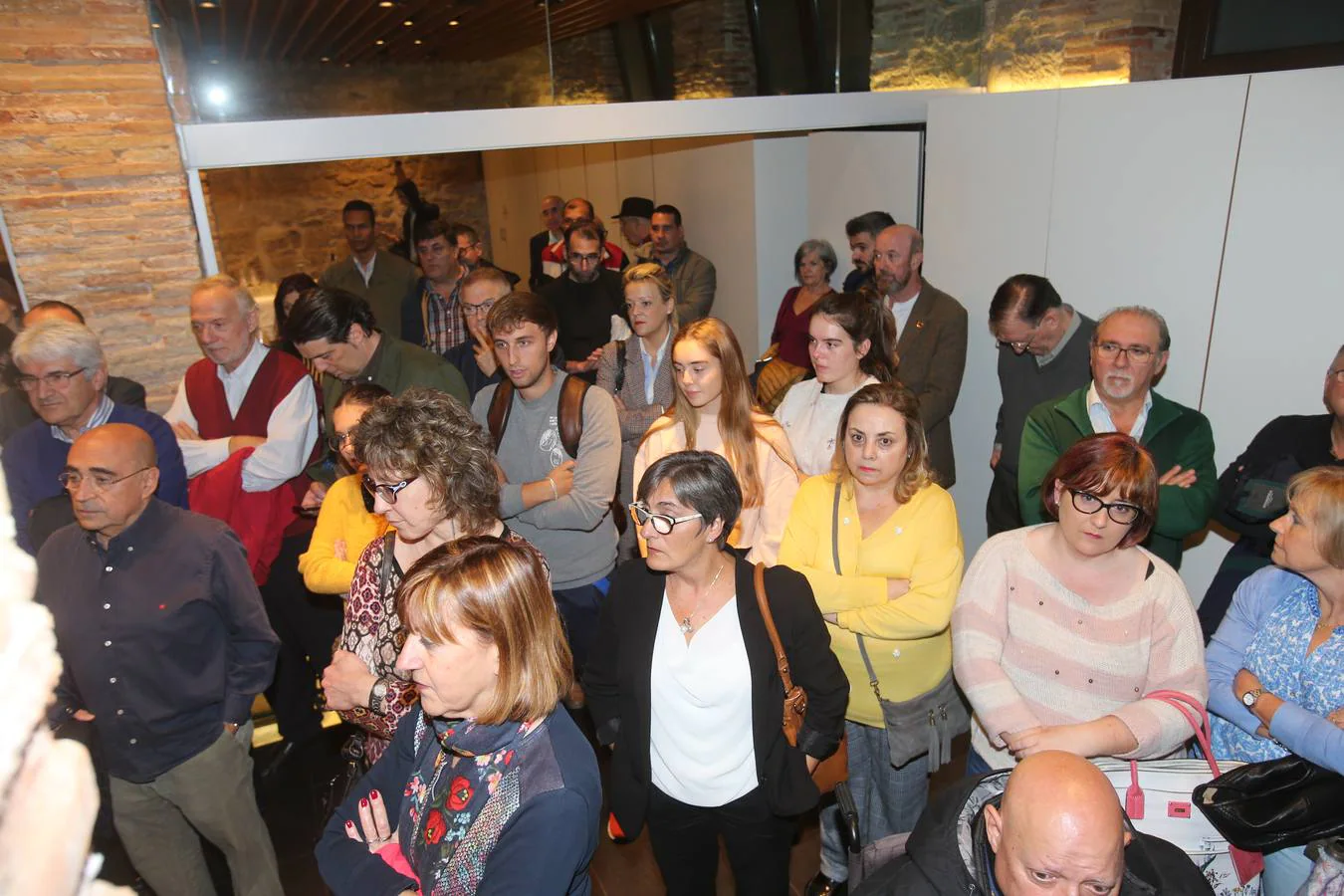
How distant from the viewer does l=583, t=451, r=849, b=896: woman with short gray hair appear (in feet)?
7.29

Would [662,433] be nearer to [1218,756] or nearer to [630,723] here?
[630,723]

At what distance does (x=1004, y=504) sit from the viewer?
404 centimetres

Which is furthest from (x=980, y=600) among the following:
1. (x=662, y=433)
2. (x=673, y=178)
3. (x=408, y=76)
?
(x=673, y=178)

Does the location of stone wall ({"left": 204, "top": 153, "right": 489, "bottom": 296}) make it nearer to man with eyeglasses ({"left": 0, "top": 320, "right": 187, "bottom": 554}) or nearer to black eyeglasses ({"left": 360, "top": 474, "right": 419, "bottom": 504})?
man with eyeglasses ({"left": 0, "top": 320, "right": 187, "bottom": 554})

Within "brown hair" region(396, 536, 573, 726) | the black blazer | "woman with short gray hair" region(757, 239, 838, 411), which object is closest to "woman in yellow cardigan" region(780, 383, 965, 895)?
the black blazer

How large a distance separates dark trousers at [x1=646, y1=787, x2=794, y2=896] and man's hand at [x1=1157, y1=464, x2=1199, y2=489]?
1851 mm

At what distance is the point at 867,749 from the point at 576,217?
506 cm

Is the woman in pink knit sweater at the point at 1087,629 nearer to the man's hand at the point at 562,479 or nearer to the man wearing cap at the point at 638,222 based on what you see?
the man's hand at the point at 562,479

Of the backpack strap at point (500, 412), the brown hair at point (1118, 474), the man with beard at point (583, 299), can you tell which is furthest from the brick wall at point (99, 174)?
the brown hair at point (1118, 474)

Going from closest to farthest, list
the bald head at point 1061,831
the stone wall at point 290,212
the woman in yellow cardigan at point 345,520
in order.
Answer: the bald head at point 1061,831 < the woman in yellow cardigan at point 345,520 < the stone wall at point 290,212

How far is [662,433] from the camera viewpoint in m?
3.29

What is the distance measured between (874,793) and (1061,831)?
1397 mm

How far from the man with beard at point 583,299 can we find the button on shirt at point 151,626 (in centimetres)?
317

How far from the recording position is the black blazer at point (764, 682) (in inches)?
88.2
